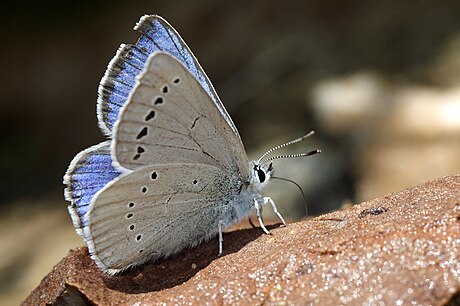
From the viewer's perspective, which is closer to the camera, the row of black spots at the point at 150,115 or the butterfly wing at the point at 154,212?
the row of black spots at the point at 150,115

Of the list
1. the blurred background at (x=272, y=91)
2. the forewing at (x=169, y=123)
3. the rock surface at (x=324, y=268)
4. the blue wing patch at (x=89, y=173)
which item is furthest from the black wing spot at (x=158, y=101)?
the blurred background at (x=272, y=91)

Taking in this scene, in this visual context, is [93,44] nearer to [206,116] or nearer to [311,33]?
[311,33]

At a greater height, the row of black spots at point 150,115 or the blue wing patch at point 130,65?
the blue wing patch at point 130,65

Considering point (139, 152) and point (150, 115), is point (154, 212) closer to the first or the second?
point (139, 152)

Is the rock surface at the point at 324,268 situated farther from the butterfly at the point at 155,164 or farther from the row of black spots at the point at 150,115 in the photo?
the row of black spots at the point at 150,115

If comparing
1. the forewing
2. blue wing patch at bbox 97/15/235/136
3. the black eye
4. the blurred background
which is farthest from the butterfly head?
the blurred background

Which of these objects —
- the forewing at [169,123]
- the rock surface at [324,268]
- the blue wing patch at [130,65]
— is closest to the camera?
the rock surface at [324,268]

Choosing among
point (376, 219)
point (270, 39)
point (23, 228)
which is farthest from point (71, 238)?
point (376, 219)
